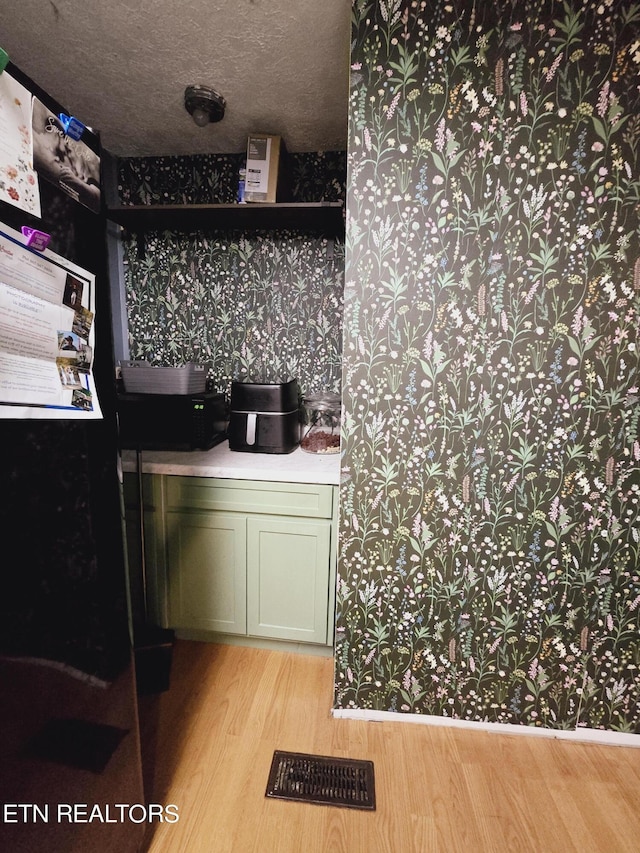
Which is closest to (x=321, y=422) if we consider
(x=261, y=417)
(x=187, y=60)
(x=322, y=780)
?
(x=261, y=417)

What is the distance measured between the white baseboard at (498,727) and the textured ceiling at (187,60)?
8.28 feet

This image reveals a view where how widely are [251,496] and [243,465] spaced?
0.46 ft

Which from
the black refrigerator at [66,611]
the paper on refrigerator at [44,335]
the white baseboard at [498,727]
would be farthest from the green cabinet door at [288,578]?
the paper on refrigerator at [44,335]

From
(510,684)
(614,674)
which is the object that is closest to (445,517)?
(510,684)

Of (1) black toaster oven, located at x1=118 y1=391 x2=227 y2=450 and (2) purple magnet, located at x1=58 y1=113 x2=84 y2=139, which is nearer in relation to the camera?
(2) purple magnet, located at x1=58 y1=113 x2=84 y2=139

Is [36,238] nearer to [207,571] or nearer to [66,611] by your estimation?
[66,611]

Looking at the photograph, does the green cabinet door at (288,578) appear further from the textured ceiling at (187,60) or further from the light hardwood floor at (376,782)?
the textured ceiling at (187,60)

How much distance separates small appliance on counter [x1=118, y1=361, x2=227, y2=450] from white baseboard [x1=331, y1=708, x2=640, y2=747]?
1.32 metres

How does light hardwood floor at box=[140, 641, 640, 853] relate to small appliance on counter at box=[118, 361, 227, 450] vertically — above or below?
below

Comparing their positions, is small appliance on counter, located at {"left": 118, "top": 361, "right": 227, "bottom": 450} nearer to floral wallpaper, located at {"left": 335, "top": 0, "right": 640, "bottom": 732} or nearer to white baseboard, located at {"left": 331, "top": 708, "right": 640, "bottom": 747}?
floral wallpaper, located at {"left": 335, "top": 0, "right": 640, "bottom": 732}

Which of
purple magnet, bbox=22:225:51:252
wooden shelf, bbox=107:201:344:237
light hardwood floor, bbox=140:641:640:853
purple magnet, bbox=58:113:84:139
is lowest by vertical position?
light hardwood floor, bbox=140:641:640:853

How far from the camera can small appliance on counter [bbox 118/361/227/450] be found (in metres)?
2.06

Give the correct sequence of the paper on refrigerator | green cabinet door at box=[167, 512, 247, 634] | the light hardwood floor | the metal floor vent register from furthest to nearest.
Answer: green cabinet door at box=[167, 512, 247, 634] < the metal floor vent register < the light hardwood floor < the paper on refrigerator

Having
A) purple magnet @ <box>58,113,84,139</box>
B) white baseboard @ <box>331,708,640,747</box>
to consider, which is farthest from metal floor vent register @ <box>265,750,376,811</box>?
purple magnet @ <box>58,113,84,139</box>
